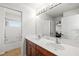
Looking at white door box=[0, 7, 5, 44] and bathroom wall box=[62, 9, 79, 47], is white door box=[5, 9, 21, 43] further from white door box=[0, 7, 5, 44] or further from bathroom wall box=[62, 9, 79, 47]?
bathroom wall box=[62, 9, 79, 47]

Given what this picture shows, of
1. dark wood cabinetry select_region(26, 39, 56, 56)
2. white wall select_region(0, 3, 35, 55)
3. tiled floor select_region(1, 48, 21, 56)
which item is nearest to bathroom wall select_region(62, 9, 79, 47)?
dark wood cabinetry select_region(26, 39, 56, 56)

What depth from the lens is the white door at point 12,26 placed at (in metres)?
2.28

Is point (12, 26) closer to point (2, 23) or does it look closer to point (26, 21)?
point (2, 23)

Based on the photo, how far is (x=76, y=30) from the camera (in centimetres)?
132

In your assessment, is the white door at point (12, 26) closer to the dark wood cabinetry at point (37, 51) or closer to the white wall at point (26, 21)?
the white wall at point (26, 21)

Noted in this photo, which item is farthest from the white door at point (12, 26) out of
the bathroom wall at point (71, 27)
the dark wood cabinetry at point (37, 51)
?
the bathroom wall at point (71, 27)

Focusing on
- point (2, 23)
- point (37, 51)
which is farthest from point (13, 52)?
point (37, 51)

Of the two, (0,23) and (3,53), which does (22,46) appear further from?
(0,23)

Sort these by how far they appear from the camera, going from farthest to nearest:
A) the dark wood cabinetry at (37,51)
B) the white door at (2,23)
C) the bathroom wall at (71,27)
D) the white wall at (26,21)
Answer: the white wall at (26,21) < the white door at (2,23) < the bathroom wall at (71,27) < the dark wood cabinetry at (37,51)

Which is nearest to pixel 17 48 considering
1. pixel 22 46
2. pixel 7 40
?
pixel 22 46

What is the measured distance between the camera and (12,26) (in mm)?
2402

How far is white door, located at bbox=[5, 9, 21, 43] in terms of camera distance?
2.28 meters

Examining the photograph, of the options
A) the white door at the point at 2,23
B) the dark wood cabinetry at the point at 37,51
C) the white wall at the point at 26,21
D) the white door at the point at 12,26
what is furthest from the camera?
the white wall at the point at 26,21

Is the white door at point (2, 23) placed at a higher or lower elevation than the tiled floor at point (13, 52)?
higher
